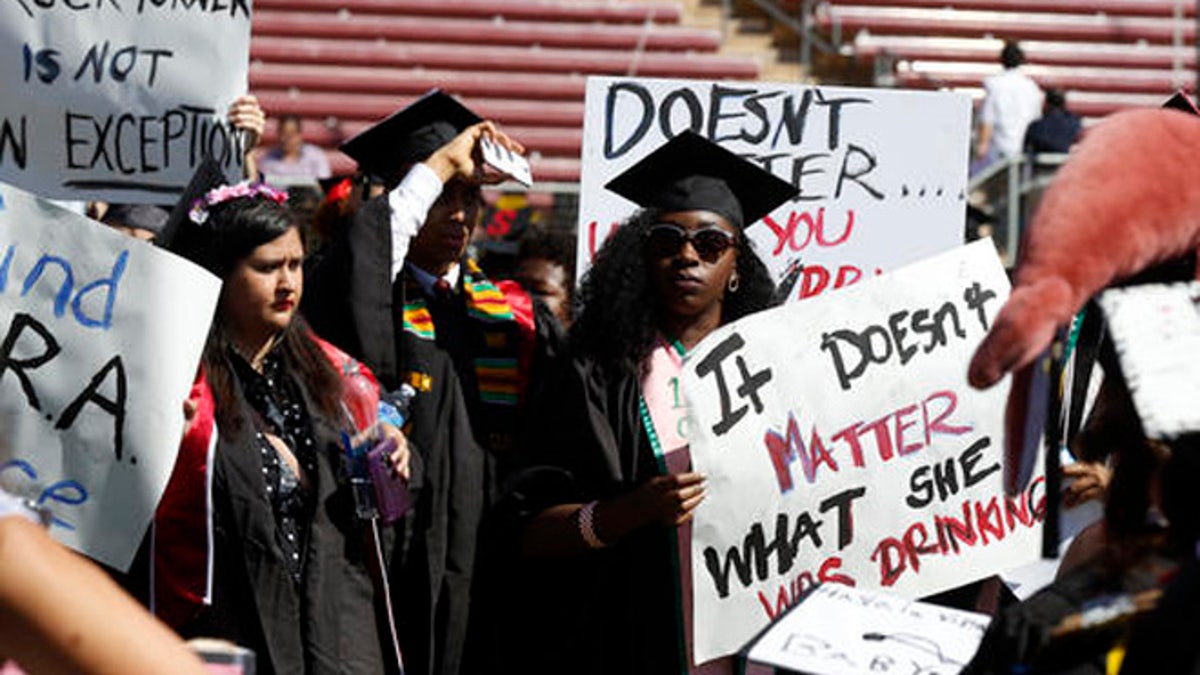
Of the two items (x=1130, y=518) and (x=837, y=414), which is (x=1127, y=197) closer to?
(x=1130, y=518)

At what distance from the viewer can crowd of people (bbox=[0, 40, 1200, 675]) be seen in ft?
14.0

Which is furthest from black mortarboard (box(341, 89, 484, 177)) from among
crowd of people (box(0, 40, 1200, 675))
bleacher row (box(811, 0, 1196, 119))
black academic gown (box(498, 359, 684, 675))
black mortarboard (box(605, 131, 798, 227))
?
bleacher row (box(811, 0, 1196, 119))

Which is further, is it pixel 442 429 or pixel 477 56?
pixel 477 56

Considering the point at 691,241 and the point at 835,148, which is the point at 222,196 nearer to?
the point at 691,241

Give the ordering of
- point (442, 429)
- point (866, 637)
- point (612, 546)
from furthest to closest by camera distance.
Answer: point (442, 429), point (612, 546), point (866, 637)

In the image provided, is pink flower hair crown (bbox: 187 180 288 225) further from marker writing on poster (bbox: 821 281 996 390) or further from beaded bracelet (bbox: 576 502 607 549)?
marker writing on poster (bbox: 821 281 996 390)

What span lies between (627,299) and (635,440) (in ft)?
0.97

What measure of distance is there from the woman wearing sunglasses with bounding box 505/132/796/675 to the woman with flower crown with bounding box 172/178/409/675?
320mm

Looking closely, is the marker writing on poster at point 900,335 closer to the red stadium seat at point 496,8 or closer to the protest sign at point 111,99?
the protest sign at point 111,99

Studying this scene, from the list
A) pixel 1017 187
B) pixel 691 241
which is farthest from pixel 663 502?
pixel 1017 187

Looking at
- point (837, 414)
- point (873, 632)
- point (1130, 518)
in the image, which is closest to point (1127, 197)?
point (1130, 518)

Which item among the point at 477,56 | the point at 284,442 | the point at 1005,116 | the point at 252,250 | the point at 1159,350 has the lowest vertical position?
the point at 477,56

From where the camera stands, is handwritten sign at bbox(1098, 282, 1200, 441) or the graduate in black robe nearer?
handwritten sign at bbox(1098, 282, 1200, 441)

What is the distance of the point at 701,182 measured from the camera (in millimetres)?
4797
